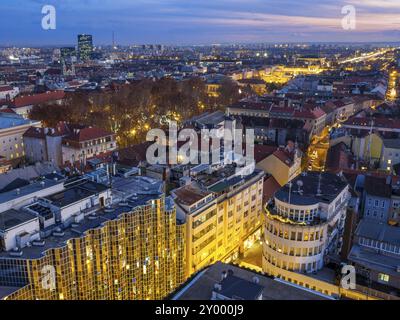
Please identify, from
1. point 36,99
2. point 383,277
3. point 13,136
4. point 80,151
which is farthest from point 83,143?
point 383,277

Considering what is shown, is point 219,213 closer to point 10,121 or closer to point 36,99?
point 10,121

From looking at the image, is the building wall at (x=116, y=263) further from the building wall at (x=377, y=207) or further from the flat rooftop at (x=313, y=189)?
the building wall at (x=377, y=207)

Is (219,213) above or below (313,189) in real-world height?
below

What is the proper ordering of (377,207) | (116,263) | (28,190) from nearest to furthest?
(116,263) → (28,190) → (377,207)

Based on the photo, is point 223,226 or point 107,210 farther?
point 223,226

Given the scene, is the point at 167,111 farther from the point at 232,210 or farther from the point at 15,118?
the point at 232,210

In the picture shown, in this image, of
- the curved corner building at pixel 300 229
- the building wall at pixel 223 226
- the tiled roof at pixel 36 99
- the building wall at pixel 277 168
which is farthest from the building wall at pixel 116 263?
the tiled roof at pixel 36 99
